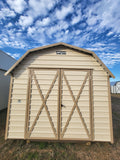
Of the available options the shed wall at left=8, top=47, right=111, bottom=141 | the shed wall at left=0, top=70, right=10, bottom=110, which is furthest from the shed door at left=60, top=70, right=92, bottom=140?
the shed wall at left=0, top=70, right=10, bottom=110

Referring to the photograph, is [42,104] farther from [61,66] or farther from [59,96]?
[61,66]

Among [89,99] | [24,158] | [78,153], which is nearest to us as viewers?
[24,158]

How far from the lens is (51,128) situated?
3.57 meters

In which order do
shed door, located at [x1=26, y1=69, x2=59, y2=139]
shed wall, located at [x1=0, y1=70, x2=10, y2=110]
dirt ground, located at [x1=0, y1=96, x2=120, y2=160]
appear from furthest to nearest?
1. shed wall, located at [x1=0, y1=70, x2=10, y2=110]
2. shed door, located at [x1=26, y1=69, x2=59, y2=139]
3. dirt ground, located at [x1=0, y1=96, x2=120, y2=160]

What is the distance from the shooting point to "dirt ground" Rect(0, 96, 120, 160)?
9.55 feet

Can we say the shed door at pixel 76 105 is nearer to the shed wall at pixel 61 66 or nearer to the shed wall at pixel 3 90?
the shed wall at pixel 61 66

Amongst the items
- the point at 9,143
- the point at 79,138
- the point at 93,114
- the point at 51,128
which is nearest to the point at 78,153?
the point at 79,138

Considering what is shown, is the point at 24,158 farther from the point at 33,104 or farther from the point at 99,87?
the point at 99,87

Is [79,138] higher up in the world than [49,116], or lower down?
lower down

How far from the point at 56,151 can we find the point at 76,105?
2.05 m

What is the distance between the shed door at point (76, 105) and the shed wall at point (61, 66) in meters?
0.27

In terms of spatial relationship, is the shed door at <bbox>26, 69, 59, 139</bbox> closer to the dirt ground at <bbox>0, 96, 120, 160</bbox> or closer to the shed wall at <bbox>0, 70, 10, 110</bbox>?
the dirt ground at <bbox>0, 96, 120, 160</bbox>

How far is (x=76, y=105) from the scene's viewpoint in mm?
3678

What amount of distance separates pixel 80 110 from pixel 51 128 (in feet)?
5.32
